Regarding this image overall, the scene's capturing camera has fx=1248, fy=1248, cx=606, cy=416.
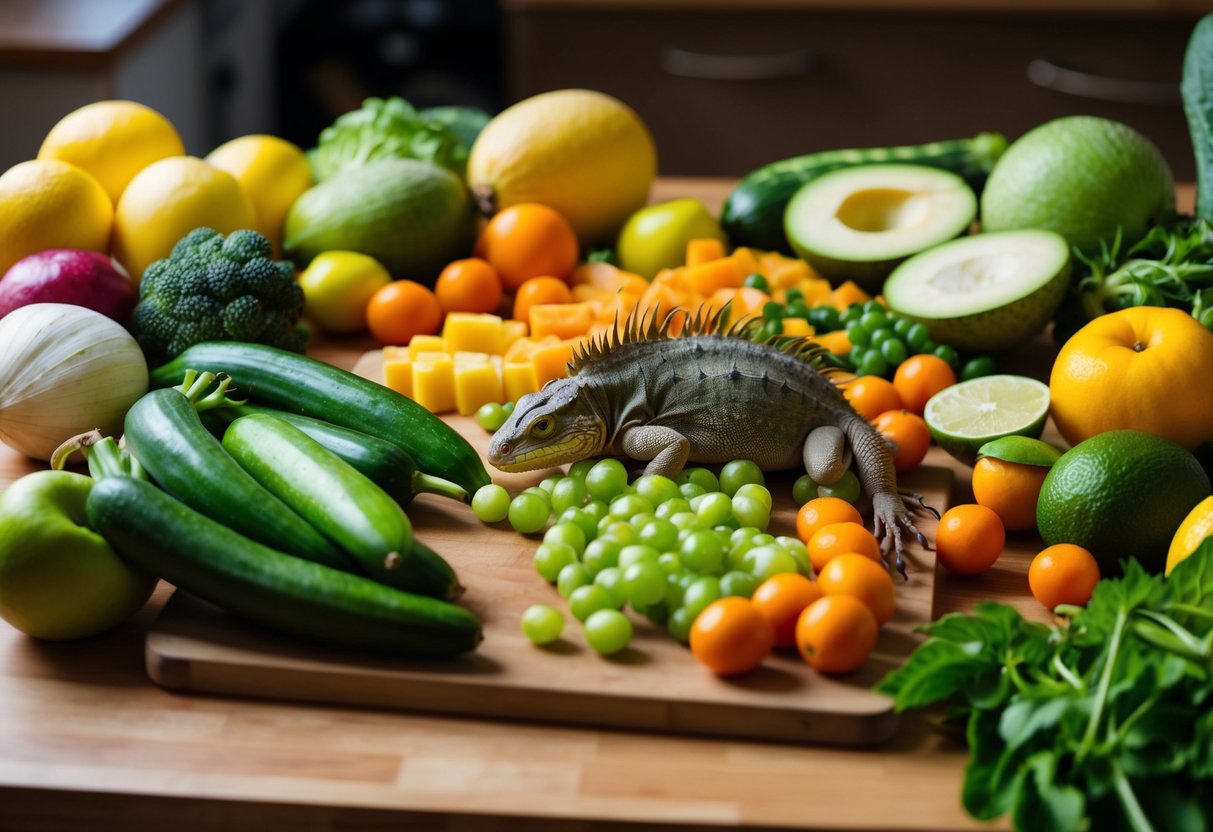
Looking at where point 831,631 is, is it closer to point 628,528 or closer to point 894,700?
point 894,700

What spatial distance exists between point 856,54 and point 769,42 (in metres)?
0.26

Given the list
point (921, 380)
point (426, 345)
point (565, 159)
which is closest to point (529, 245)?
point (565, 159)

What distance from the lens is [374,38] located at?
406cm

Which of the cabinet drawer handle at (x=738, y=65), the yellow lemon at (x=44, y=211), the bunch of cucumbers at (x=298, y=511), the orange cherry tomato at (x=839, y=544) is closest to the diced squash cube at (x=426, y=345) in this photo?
the bunch of cucumbers at (x=298, y=511)

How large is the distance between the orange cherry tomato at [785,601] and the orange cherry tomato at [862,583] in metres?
0.02

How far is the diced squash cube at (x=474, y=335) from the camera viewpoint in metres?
2.11

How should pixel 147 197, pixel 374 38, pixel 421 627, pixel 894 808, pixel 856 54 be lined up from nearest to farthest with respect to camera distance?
pixel 894 808, pixel 421 627, pixel 147 197, pixel 856 54, pixel 374 38

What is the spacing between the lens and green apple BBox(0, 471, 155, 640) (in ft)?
4.44

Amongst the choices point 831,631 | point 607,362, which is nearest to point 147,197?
point 607,362

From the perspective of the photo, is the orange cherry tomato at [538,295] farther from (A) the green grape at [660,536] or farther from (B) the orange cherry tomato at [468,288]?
(A) the green grape at [660,536]

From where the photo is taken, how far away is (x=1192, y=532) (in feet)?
4.59

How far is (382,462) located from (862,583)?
630 mm

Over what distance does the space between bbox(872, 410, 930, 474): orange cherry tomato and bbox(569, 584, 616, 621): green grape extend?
0.56 meters

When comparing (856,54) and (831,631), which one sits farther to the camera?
(856,54)
